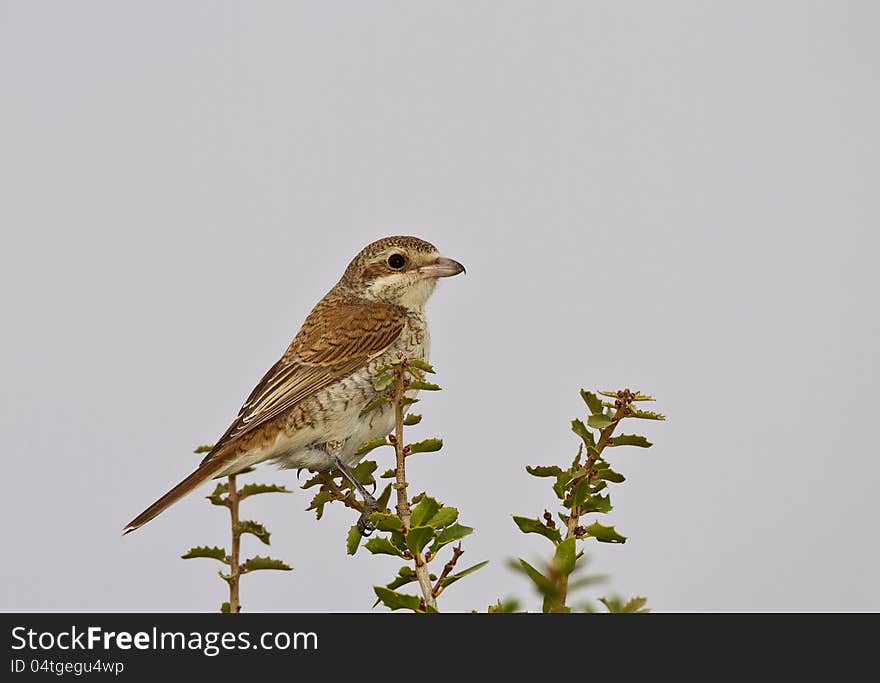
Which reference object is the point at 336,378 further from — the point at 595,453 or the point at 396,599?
the point at 396,599

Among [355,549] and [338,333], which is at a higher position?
[338,333]

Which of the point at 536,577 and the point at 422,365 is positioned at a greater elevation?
the point at 422,365

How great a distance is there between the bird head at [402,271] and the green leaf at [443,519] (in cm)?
255

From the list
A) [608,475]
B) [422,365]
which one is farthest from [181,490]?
[608,475]

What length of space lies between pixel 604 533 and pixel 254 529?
956 mm

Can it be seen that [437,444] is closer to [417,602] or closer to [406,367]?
[406,367]

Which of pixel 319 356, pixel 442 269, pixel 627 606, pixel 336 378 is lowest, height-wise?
pixel 627 606

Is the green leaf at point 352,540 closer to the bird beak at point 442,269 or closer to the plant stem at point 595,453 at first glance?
the plant stem at point 595,453

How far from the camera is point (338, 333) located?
4.71m

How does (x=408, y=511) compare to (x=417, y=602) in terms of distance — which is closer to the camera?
(x=417, y=602)

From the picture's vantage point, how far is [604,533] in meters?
2.40

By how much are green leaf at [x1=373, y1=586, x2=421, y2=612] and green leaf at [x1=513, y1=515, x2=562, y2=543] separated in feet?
0.95
